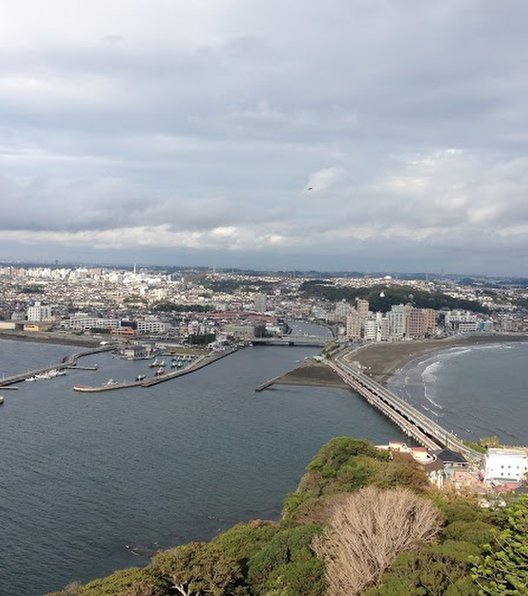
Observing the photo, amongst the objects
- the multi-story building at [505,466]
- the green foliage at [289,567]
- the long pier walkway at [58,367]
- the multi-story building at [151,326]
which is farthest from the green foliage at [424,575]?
the multi-story building at [151,326]

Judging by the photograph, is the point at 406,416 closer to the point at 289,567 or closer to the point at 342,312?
the point at 289,567

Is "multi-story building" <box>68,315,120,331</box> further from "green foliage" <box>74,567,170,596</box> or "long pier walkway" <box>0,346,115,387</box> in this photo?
"green foliage" <box>74,567,170,596</box>

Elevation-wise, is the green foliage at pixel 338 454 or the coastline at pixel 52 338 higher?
the green foliage at pixel 338 454

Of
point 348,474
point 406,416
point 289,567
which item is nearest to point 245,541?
point 289,567

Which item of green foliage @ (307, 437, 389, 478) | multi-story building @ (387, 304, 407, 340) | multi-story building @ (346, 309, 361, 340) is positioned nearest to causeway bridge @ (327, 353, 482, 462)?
green foliage @ (307, 437, 389, 478)

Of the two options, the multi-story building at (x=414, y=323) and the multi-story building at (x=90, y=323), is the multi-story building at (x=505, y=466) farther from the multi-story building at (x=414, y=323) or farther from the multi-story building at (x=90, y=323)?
the multi-story building at (x=90, y=323)

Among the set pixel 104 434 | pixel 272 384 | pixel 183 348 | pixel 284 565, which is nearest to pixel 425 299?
pixel 183 348
